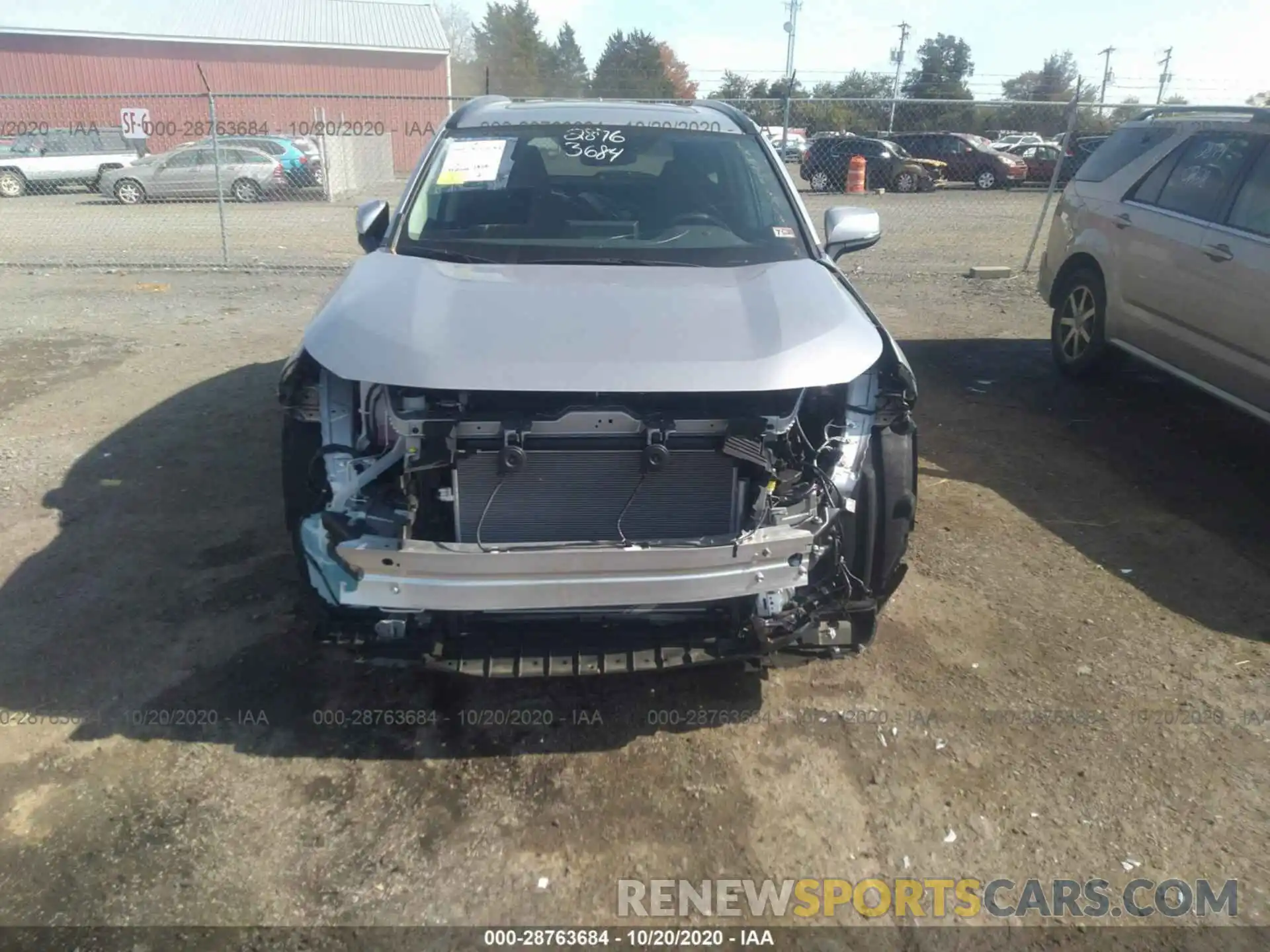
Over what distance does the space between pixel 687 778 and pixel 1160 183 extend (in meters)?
5.25

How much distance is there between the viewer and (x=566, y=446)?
8.63 feet

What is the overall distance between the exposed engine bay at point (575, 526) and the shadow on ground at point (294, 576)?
47 centimetres

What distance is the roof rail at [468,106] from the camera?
4.48 meters

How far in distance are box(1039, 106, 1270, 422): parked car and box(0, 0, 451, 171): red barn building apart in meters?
26.6

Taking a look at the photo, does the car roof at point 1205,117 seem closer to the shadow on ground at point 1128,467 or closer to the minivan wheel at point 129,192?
the shadow on ground at point 1128,467

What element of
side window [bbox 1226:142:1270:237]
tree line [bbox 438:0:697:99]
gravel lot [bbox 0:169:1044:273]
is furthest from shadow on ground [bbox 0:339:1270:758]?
tree line [bbox 438:0:697:99]

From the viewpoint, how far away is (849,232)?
403 centimetres

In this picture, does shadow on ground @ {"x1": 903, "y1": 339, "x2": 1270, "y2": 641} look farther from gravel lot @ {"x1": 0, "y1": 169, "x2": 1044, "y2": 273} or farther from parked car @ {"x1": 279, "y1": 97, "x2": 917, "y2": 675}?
gravel lot @ {"x1": 0, "y1": 169, "x2": 1044, "y2": 273}

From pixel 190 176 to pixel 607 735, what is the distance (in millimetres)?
20214

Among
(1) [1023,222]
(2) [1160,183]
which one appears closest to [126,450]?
(2) [1160,183]

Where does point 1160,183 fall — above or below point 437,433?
above

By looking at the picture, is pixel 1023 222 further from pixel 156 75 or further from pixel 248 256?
pixel 156 75

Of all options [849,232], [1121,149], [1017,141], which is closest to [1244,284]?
[1121,149]

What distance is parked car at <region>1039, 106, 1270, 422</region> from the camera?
4926 millimetres
